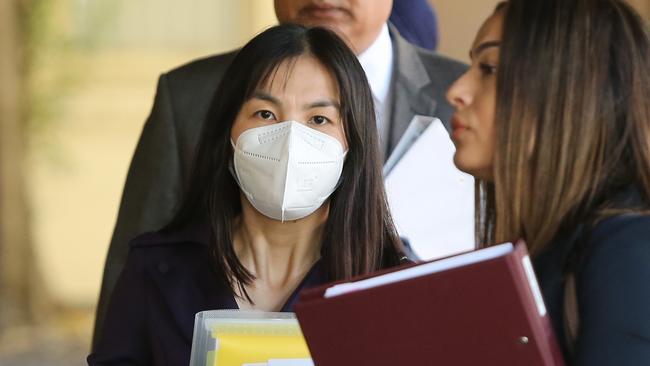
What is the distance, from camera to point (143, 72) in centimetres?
844

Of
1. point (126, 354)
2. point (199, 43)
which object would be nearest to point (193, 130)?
point (126, 354)

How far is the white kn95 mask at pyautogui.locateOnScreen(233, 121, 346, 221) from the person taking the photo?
2.42 meters

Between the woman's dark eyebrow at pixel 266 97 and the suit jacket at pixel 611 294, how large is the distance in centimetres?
89

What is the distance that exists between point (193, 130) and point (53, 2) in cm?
516

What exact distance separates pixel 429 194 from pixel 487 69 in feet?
3.68

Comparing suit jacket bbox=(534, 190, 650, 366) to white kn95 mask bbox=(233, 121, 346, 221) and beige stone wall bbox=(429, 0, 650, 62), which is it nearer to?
white kn95 mask bbox=(233, 121, 346, 221)

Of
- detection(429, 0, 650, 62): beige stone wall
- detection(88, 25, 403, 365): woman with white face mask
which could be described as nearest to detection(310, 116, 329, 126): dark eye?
detection(88, 25, 403, 365): woman with white face mask

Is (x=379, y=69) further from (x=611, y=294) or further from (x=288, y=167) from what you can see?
(x=611, y=294)

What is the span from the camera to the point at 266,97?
2.49m

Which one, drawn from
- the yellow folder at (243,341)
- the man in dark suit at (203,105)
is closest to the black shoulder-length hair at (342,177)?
the yellow folder at (243,341)

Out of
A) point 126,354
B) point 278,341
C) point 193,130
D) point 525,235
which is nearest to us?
point 525,235

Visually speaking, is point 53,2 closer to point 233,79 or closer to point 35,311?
point 35,311

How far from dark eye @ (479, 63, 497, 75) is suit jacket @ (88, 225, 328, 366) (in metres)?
0.75

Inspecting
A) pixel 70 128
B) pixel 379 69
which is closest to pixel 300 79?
pixel 379 69
